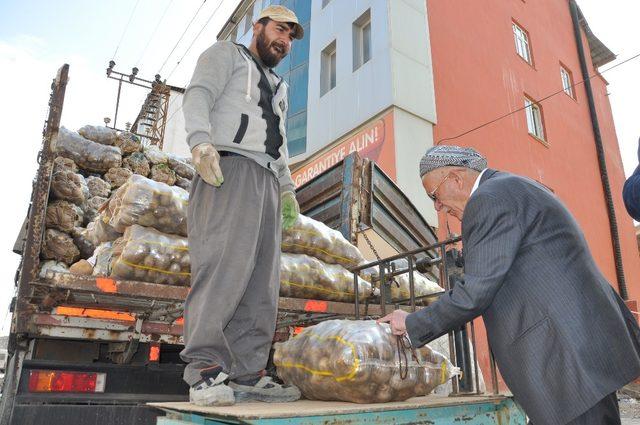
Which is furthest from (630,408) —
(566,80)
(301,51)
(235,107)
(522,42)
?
(566,80)

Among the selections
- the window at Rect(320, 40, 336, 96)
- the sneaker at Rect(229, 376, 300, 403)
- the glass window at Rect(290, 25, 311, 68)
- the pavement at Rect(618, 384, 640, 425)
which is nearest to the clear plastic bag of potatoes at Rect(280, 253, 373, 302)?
the sneaker at Rect(229, 376, 300, 403)

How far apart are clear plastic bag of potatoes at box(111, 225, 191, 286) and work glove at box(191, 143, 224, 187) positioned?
758mm

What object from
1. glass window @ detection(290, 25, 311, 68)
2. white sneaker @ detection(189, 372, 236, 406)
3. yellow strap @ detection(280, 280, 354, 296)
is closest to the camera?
white sneaker @ detection(189, 372, 236, 406)

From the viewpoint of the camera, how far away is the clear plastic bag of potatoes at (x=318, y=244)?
341cm

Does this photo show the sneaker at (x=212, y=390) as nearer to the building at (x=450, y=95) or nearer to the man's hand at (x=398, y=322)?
the man's hand at (x=398, y=322)

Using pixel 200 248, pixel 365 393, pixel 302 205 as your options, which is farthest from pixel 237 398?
pixel 302 205

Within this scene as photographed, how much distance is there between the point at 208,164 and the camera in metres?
2.09

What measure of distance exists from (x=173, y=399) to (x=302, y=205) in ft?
11.0

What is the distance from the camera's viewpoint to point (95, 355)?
2.71m

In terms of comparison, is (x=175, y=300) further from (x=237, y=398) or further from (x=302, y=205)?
(x=302, y=205)

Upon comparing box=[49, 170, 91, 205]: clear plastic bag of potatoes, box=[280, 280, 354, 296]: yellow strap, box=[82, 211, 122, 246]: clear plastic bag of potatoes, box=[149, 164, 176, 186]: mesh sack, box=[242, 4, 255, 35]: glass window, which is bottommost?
box=[280, 280, 354, 296]: yellow strap

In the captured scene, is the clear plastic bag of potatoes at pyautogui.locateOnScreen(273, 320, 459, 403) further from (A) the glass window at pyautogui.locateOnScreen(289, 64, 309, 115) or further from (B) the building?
(A) the glass window at pyautogui.locateOnScreen(289, 64, 309, 115)

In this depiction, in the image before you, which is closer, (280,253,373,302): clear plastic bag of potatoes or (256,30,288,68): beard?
(256,30,288,68): beard

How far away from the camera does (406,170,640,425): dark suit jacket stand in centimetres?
158
